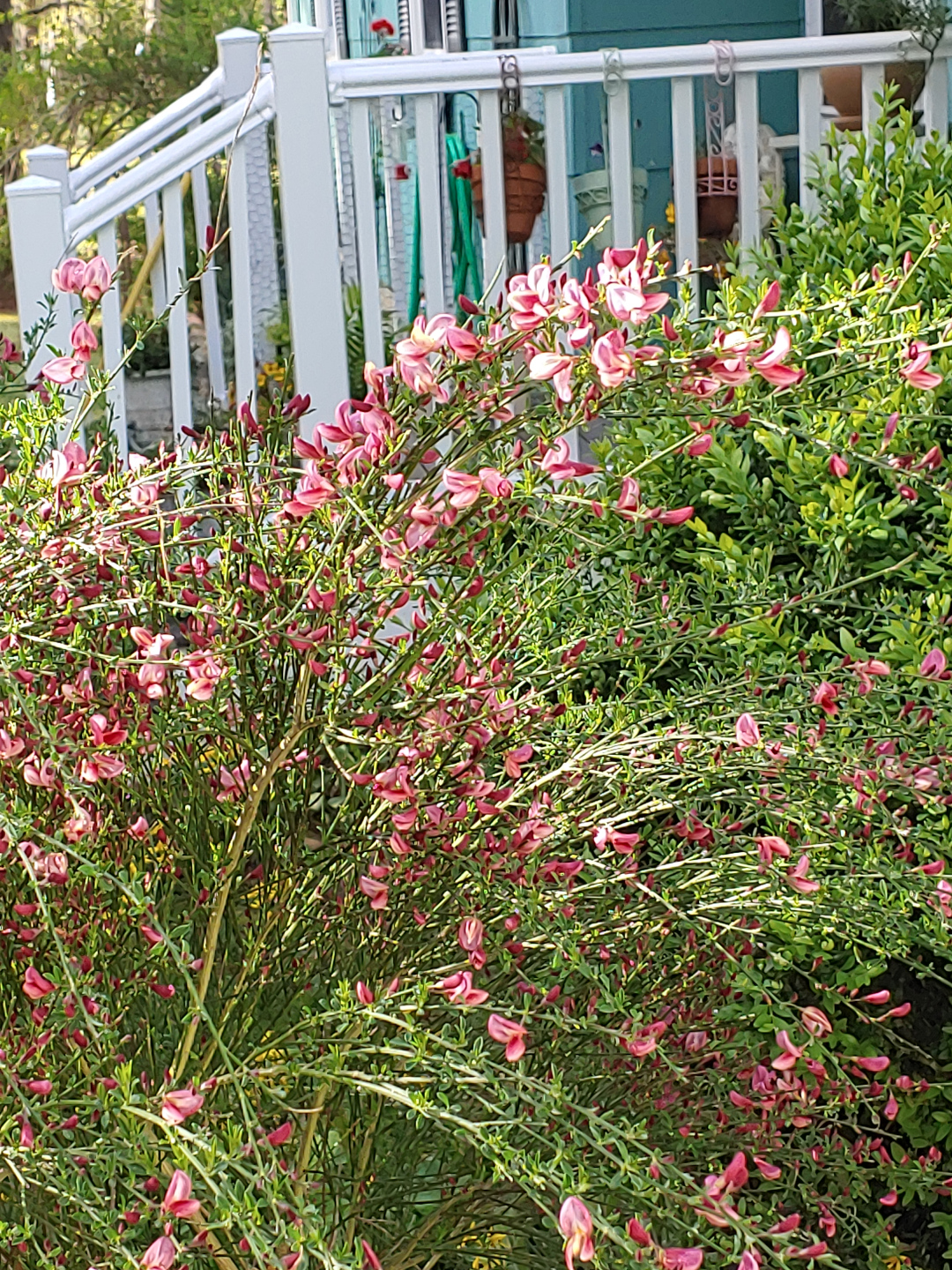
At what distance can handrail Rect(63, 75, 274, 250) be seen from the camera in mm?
3682

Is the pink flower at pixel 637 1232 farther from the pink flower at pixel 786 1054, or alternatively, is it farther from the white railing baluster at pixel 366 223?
the white railing baluster at pixel 366 223

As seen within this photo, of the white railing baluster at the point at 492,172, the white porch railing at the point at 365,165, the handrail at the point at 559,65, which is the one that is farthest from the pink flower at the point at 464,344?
the handrail at the point at 559,65

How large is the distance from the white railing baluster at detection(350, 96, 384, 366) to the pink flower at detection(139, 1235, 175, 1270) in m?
2.68

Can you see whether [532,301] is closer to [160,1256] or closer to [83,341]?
[83,341]

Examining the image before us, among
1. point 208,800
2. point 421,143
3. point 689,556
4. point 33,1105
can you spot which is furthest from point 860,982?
point 421,143

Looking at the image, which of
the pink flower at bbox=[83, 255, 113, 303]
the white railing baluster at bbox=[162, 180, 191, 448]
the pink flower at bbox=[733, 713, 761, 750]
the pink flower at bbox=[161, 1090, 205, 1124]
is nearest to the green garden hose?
the white railing baluster at bbox=[162, 180, 191, 448]

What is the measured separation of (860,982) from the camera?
6.49ft

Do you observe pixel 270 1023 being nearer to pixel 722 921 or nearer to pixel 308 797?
pixel 308 797

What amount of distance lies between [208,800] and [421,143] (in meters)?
2.37

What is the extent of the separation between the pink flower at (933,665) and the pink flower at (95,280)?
3.30 feet

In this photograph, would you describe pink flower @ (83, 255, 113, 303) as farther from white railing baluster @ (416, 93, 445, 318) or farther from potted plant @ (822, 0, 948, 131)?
potted plant @ (822, 0, 948, 131)

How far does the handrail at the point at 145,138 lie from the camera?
4.39m

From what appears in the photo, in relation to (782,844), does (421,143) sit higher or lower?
higher

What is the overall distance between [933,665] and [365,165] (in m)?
2.40
